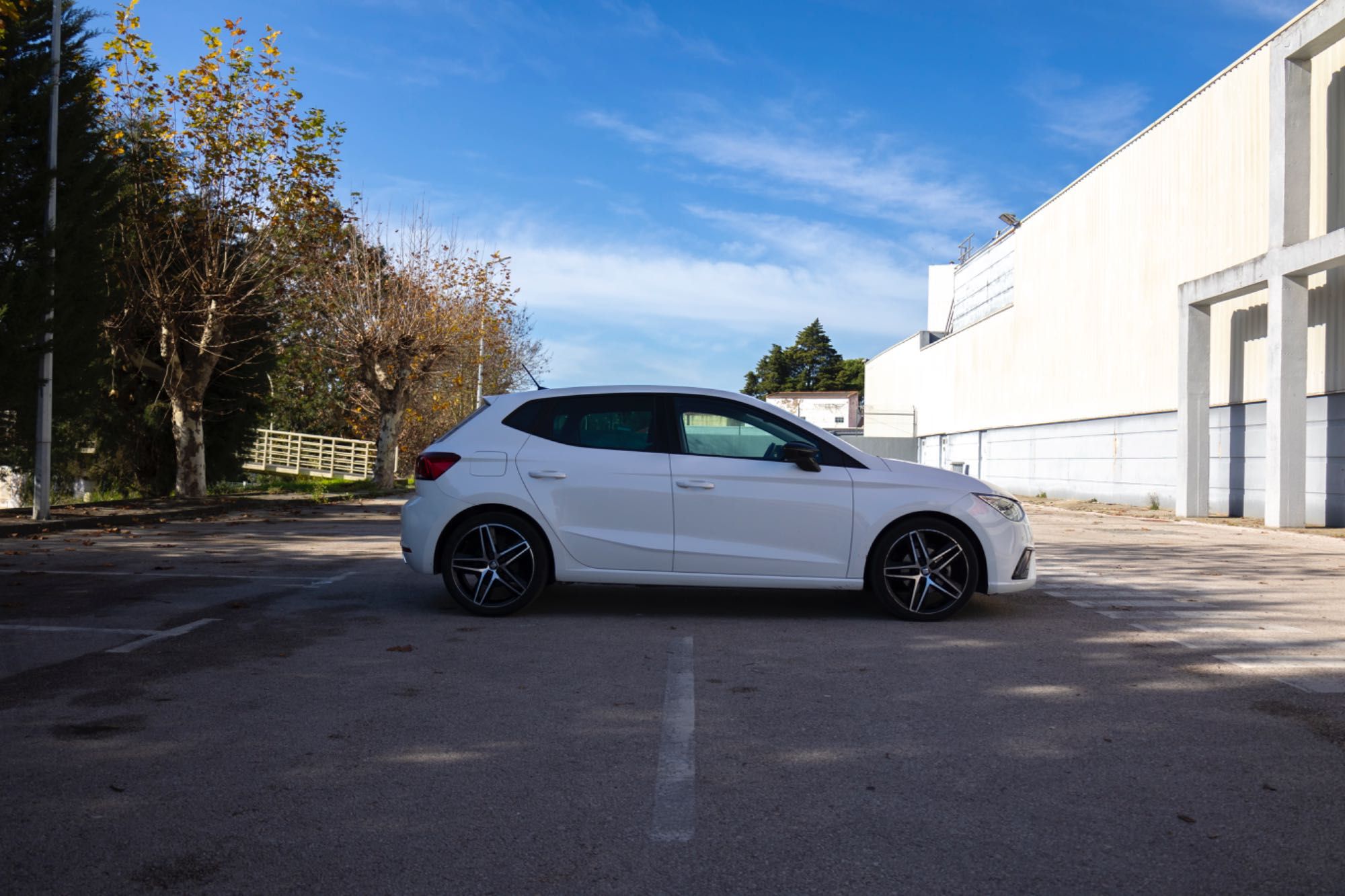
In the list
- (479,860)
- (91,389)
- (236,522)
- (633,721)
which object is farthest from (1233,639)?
(91,389)

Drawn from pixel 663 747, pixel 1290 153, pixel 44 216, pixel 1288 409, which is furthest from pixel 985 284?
pixel 663 747

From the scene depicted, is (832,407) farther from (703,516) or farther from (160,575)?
(703,516)

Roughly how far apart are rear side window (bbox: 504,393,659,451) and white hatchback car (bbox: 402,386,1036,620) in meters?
0.01

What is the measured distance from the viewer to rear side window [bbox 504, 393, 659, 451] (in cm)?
767

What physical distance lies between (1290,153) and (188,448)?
21.4 metres

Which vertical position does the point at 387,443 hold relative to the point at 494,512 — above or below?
above

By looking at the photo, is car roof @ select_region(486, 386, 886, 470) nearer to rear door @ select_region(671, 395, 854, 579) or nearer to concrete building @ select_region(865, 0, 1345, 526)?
rear door @ select_region(671, 395, 854, 579)

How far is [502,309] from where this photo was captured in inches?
1390

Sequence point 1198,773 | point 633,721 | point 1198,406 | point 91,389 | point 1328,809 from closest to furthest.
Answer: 1. point 1328,809
2. point 1198,773
3. point 633,721
4. point 91,389
5. point 1198,406

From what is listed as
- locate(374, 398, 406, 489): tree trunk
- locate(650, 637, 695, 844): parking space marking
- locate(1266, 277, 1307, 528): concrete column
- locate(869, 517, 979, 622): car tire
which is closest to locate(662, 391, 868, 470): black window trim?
locate(869, 517, 979, 622): car tire

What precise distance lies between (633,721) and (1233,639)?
435cm

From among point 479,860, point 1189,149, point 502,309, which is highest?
point 1189,149

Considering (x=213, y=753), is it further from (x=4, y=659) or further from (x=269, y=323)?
(x=269, y=323)

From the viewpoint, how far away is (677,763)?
4.16 metres
